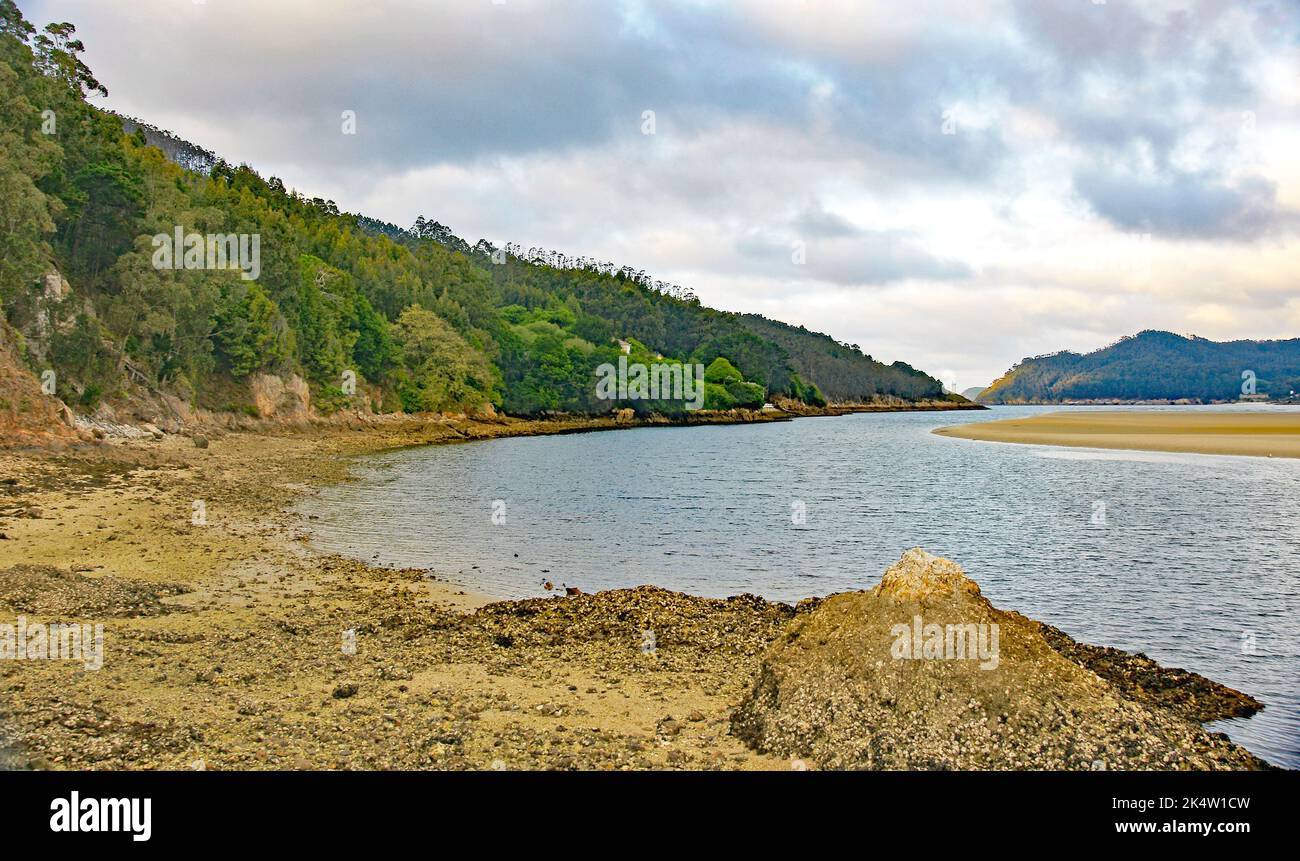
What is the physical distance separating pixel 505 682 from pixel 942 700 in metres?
6.97

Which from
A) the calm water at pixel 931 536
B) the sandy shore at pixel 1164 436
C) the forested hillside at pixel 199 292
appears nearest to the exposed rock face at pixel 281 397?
the forested hillside at pixel 199 292

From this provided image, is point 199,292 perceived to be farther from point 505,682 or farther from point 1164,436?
point 1164,436

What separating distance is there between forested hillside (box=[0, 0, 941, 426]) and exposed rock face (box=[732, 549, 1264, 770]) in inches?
2104

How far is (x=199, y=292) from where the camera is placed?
6825 centimetres

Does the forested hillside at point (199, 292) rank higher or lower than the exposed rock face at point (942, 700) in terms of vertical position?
higher

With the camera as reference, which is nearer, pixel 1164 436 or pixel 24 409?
pixel 24 409

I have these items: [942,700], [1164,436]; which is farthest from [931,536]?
[1164,436]

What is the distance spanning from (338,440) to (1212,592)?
74.4 metres

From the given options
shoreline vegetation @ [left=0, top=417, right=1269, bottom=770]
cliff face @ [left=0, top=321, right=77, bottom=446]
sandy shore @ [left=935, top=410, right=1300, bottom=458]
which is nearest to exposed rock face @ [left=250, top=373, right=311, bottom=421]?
cliff face @ [left=0, top=321, right=77, bottom=446]

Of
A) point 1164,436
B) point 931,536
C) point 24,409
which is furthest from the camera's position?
point 1164,436

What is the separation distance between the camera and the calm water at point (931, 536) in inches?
709

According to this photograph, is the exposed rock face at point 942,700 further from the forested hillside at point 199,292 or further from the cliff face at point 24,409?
the forested hillside at point 199,292

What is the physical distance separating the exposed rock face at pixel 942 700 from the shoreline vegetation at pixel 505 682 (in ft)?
0.10
